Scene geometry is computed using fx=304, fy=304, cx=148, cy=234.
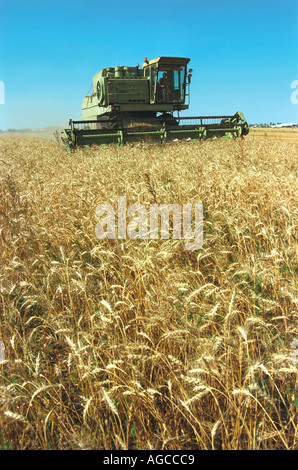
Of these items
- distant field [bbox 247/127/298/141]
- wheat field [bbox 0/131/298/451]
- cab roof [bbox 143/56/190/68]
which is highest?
cab roof [bbox 143/56/190/68]

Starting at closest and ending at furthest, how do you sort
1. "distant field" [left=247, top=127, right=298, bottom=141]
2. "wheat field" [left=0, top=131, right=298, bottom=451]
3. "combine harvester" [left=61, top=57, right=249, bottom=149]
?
"wheat field" [left=0, top=131, right=298, bottom=451]
"combine harvester" [left=61, top=57, right=249, bottom=149]
"distant field" [left=247, top=127, right=298, bottom=141]

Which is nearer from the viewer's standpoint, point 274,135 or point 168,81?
point 168,81

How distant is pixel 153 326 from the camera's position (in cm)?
171

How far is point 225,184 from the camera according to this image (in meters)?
3.85

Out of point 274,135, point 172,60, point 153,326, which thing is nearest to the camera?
point 153,326

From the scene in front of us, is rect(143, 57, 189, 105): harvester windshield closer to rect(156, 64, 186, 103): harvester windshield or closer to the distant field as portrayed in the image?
rect(156, 64, 186, 103): harvester windshield

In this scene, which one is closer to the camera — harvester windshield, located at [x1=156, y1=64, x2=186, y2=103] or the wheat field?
the wheat field

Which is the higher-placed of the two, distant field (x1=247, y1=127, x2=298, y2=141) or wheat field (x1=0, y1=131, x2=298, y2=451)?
distant field (x1=247, y1=127, x2=298, y2=141)

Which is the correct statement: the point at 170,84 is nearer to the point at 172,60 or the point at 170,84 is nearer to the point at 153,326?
the point at 172,60

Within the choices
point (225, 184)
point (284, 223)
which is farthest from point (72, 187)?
point (284, 223)

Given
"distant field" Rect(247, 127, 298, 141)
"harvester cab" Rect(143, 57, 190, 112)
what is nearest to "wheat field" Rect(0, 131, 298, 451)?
"distant field" Rect(247, 127, 298, 141)

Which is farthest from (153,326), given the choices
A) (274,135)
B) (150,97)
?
(274,135)

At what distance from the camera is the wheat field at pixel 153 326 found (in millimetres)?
1218

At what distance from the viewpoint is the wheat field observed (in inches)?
47.9
